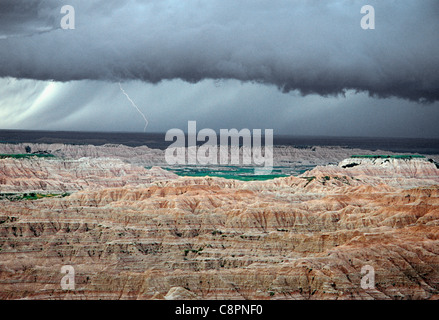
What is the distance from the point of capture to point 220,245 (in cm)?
5050

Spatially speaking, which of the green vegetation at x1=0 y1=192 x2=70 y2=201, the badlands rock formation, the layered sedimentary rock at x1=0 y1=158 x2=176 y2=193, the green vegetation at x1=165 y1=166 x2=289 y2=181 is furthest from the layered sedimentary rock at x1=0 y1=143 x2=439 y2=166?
the badlands rock formation

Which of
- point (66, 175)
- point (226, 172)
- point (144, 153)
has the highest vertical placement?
point (144, 153)

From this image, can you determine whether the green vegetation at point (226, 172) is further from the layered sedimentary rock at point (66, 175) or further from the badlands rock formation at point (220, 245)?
the badlands rock formation at point (220, 245)

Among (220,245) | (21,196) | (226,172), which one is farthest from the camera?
(226,172)

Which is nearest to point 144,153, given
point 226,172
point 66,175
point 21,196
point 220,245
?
point 226,172

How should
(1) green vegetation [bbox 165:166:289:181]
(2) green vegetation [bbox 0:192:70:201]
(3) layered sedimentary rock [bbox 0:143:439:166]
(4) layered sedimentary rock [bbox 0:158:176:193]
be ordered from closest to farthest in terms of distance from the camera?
(2) green vegetation [bbox 0:192:70:201] < (4) layered sedimentary rock [bbox 0:158:176:193] < (1) green vegetation [bbox 165:166:289:181] < (3) layered sedimentary rock [bbox 0:143:439:166]

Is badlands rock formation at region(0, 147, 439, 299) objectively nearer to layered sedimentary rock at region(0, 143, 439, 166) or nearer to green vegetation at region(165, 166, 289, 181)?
green vegetation at region(165, 166, 289, 181)

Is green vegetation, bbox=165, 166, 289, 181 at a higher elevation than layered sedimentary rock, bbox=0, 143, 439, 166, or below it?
below

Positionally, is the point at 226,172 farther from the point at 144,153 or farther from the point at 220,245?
the point at 220,245

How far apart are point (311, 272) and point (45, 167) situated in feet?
265

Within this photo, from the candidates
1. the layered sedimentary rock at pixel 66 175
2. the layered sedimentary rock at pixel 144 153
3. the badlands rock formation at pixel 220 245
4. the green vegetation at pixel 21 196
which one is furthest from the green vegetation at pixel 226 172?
the green vegetation at pixel 21 196

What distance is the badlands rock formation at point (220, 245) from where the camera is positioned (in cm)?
3750

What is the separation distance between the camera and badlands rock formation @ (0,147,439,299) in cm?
3750
